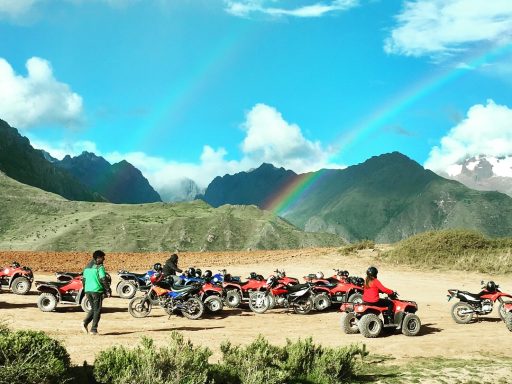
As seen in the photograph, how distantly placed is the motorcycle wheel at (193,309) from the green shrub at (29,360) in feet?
27.3

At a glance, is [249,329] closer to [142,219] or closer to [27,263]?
[27,263]

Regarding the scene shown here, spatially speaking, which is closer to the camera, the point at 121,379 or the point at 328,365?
the point at 121,379

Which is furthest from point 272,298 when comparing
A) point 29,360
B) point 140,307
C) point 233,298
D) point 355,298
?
point 29,360

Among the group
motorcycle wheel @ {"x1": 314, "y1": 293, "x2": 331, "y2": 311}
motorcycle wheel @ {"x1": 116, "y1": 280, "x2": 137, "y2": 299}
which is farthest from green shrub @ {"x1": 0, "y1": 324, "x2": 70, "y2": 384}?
motorcycle wheel @ {"x1": 116, "y1": 280, "x2": 137, "y2": 299}

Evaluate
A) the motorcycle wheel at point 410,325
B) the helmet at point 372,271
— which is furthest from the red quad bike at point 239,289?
the motorcycle wheel at point 410,325

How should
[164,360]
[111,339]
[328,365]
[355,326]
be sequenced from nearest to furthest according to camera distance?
1. [164,360]
2. [328,365]
3. [111,339]
4. [355,326]

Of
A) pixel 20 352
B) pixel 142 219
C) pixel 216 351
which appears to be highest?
pixel 142 219

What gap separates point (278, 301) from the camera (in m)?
17.9

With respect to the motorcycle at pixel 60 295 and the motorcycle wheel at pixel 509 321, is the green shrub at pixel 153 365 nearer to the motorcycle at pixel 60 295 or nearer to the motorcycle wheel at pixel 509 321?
the motorcycle at pixel 60 295

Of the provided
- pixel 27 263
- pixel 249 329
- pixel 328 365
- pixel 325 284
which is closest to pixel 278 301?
pixel 325 284

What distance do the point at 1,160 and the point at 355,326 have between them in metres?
159

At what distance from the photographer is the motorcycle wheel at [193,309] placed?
15695 millimetres

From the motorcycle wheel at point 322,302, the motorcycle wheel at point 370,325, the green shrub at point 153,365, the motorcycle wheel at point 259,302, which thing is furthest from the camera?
the motorcycle wheel at point 322,302


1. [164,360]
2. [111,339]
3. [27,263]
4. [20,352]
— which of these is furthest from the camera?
[27,263]
